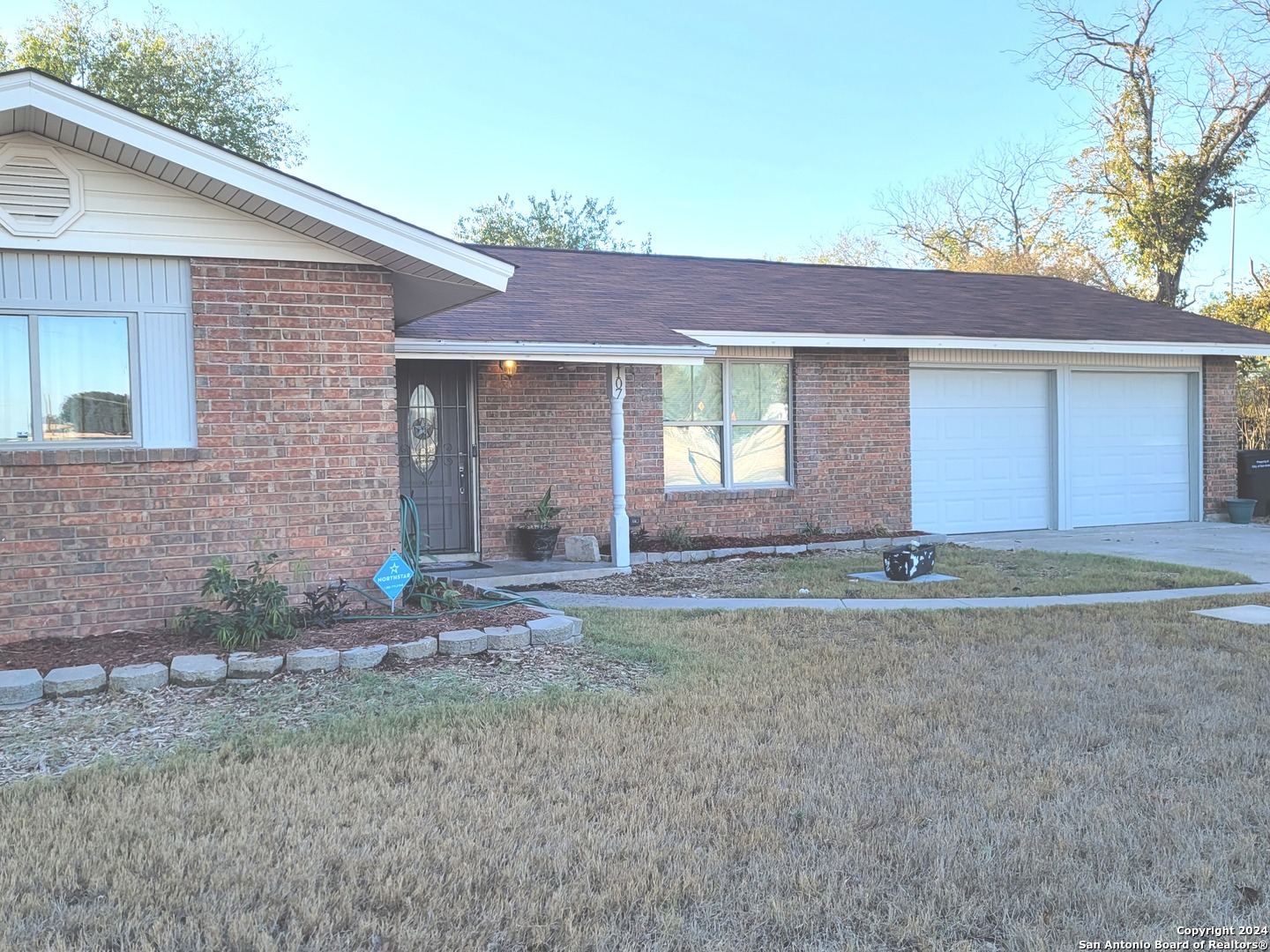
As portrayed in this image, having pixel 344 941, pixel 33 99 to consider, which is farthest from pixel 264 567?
pixel 344 941

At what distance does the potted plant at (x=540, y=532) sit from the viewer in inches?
441

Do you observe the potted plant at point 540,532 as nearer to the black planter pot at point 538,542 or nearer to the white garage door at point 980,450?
the black planter pot at point 538,542

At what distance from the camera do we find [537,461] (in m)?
11.8

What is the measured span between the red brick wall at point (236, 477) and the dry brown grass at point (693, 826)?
2.66 metres

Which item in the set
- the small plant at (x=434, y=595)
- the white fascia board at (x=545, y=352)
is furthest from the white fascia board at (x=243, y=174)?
the small plant at (x=434, y=595)

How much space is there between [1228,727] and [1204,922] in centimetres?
229

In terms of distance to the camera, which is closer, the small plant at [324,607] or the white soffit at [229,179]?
the white soffit at [229,179]

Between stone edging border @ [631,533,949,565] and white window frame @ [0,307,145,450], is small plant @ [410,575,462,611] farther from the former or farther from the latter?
stone edging border @ [631,533,949,565]

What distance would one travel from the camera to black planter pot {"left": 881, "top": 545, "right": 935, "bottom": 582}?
995cm

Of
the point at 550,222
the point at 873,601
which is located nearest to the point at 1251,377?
the point at 873,601

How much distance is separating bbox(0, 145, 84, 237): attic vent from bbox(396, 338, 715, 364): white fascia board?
131 inches

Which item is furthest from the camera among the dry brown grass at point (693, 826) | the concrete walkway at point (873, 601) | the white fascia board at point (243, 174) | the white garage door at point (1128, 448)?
the white garage door at point (1128, 448)

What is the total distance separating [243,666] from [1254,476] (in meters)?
16.1

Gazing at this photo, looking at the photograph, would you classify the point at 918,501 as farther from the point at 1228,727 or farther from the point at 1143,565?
the point at 1228,727
